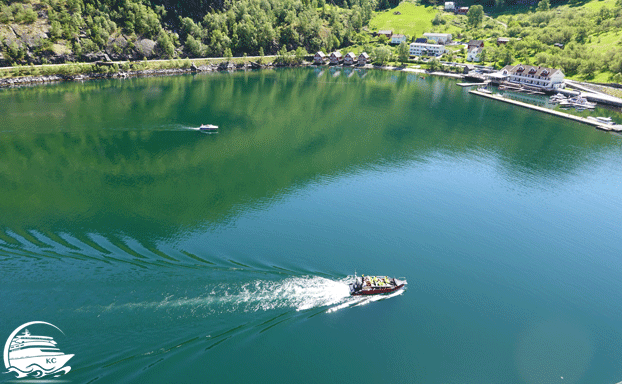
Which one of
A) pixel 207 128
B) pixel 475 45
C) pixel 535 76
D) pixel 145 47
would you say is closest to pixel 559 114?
pixel 535 76

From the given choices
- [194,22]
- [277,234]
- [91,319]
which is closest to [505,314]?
[277,234]

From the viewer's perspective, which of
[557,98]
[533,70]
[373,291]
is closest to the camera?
[373,291]

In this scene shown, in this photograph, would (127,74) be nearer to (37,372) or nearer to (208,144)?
(208,144)

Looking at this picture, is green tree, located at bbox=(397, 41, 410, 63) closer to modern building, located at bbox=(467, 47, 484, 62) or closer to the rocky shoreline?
modern building, located at bbox=(467, 47, 484, 62)

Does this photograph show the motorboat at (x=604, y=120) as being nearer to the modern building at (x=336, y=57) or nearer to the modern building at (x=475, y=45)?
the modern building at (x=475, y=45)

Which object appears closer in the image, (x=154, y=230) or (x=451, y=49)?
(x=154, y=230)

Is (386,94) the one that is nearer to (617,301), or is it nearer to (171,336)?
(617,301)
